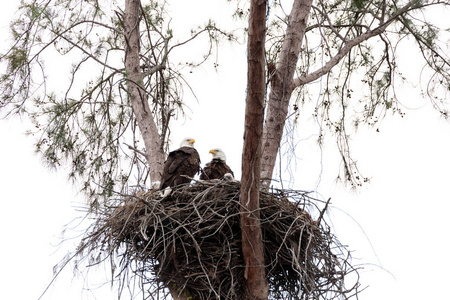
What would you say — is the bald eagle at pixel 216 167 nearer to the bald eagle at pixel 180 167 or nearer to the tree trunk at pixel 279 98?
the bald eagle at pixel 180 167

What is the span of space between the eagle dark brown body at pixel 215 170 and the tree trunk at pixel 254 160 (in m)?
1.02

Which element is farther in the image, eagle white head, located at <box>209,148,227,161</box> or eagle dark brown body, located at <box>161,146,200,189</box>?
eagle white head, located at <box>209,148,227,161</box>

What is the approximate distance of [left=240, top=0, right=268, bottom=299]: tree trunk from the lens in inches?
163

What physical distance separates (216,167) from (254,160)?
1275mm

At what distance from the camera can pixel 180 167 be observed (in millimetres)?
5293

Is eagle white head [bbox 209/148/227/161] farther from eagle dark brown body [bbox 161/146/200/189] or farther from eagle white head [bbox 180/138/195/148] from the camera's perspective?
eagle white head [bbox 180/138/195/148]

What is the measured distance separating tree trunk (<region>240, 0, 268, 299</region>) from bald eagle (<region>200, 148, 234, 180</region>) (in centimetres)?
101

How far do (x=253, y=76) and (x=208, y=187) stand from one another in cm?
103

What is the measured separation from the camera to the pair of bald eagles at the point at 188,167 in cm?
517

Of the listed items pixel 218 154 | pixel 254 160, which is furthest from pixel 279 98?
pixel 254 160

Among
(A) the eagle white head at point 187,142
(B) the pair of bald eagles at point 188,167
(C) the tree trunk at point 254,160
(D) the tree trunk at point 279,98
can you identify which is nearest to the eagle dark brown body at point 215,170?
(B) the pair of bald eagles at point 188,167

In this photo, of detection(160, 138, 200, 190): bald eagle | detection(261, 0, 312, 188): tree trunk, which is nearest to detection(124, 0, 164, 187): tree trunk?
detection(160, 138, 200, 190): bald eagle

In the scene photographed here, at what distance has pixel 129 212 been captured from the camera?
480 cm

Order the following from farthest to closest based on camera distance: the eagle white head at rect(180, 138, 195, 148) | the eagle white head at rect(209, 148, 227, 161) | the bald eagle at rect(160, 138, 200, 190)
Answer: the eagle white head at rect(180, 138, 195, 148)
the eagle white head at rect(209, 148, 227, 161)
the bald eagle at rect(160, 138, 200, 190)
